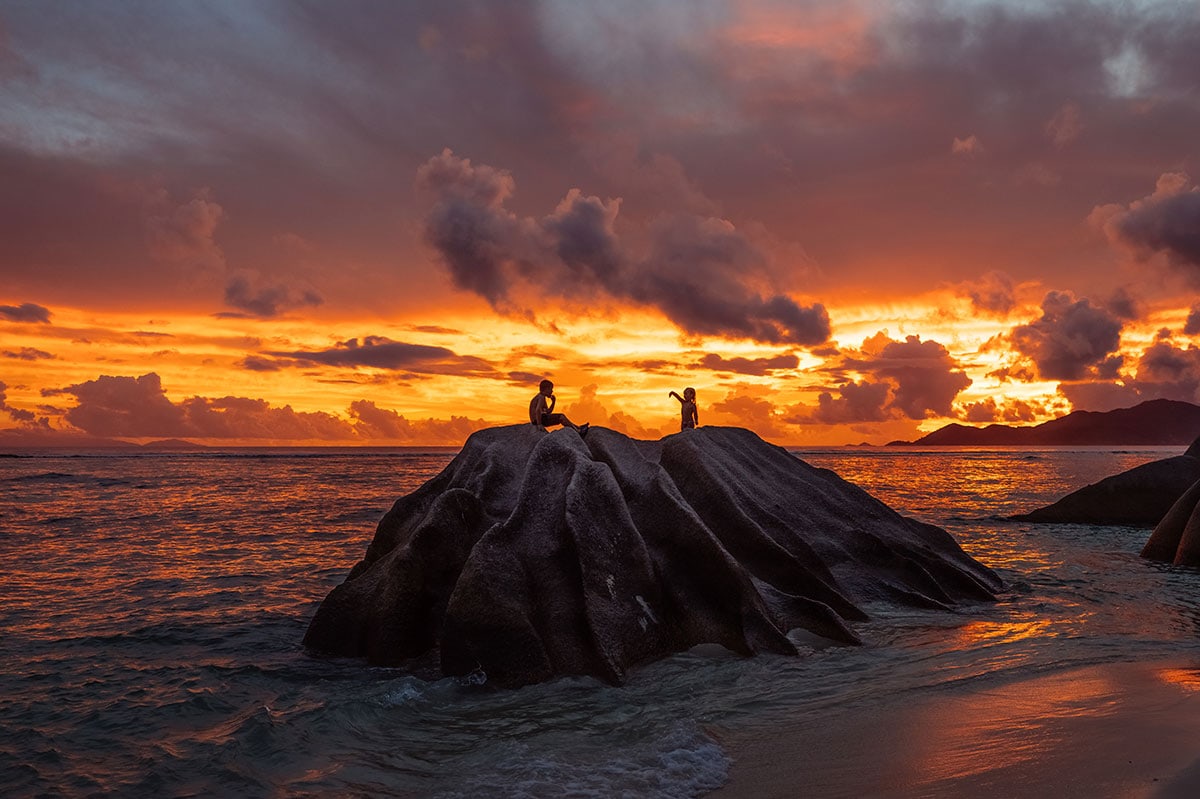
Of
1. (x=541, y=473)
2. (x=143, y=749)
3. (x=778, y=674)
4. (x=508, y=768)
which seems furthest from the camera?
(x=541, y=473)

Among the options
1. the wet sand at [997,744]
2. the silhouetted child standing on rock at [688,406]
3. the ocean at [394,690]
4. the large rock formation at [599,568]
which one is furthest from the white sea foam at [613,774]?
the silhouetted child standing on rock at [688,406]

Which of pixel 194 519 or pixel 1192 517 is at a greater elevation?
pixel 1192 517

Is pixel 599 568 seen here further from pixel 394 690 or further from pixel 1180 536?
pixel 1180 536

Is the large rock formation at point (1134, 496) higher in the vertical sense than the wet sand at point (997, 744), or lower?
higher

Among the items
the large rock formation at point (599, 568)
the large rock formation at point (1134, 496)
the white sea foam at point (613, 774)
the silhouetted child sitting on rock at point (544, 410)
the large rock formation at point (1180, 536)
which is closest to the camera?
the white sea foam at point (613, 774)

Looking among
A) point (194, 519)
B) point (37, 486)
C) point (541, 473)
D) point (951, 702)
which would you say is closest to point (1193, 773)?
point (951, 702)

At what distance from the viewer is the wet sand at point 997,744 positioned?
5.86m

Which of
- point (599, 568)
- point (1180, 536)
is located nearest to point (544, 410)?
point (599, 568)

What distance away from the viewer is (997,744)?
269 inches

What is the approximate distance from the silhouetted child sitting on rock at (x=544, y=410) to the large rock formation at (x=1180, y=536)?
1566 cm

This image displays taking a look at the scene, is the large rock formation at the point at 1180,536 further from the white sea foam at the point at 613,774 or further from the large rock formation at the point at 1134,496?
the white sea foam at the point at 613,774

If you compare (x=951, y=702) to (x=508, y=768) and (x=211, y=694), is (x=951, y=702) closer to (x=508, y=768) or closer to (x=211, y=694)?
(x=508, y=768)

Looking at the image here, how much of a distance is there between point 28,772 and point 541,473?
719 cm

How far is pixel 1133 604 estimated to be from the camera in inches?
555
